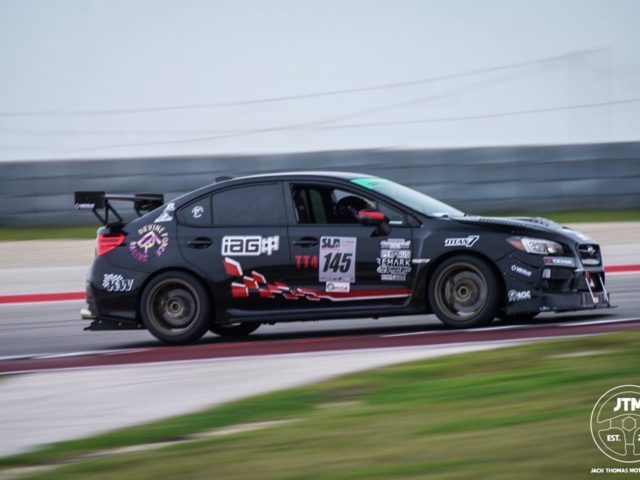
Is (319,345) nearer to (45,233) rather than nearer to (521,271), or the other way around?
(521,271)

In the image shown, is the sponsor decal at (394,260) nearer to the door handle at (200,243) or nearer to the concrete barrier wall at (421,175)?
the door handle at (200,243)

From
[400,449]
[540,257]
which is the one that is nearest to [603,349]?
[540,257]

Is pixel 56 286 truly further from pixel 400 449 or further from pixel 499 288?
pixel 400 449

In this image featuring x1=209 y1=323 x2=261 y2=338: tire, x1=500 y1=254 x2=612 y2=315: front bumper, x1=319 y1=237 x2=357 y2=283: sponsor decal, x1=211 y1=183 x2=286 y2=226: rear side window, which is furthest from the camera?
x1=209 y1=323 x2=261 y2=338: tire

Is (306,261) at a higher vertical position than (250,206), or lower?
lower

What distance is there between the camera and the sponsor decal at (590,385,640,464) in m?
5.09

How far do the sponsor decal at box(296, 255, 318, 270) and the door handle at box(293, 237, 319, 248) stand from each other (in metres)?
0.10

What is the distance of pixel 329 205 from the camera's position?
10.3 meters

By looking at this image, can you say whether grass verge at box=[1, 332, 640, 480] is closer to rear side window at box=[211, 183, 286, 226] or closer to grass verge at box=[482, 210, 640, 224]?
rear side window at box=[211, 183, 286, 226]

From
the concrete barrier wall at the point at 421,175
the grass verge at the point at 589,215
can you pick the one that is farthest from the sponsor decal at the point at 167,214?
the grass verge at the point at 589,215

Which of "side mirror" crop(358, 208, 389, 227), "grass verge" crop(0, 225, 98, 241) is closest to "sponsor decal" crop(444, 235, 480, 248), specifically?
"side mirror" crop(358, 208, 389, 227)

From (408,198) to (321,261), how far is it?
107 centimetres

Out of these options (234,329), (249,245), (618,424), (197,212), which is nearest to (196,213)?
(197,212)

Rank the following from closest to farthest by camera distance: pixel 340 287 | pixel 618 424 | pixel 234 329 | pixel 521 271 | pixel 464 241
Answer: pixel 618 424, pixel 521 271, pixel 464 241, pixel 340 287, pixel 234 329
